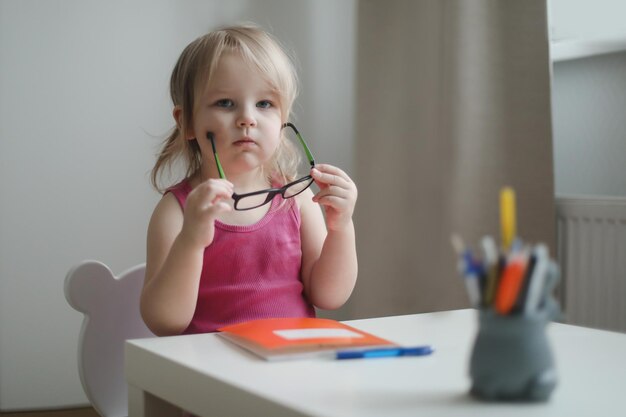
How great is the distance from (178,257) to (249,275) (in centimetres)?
19

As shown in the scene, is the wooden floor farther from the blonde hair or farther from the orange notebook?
the orange notebook

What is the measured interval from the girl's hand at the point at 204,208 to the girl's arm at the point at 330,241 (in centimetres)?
15

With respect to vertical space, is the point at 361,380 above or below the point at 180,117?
below

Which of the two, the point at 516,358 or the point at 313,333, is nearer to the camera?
the point at 516,358

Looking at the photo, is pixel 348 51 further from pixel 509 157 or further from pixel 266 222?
pixel 266 222

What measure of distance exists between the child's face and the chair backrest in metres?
0.25

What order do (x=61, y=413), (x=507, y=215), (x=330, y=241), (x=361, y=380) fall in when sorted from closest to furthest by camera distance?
(x=507, y=215), (x=361, y=380), (x=330, y=241), (x=61, y=413)

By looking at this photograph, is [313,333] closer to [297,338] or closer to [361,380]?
[297,338]

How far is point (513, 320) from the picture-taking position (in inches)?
23.7

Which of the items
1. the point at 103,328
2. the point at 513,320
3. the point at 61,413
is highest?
the point at 513,320

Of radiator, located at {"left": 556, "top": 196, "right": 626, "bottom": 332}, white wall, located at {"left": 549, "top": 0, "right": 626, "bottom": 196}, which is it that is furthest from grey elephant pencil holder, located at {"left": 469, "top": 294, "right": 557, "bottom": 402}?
white wall, located at {"left": 549, "top": 0, "right": 626, "bottom": 196}

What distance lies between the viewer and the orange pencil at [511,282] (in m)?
0.59

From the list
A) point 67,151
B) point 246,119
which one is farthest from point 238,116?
point 67,151

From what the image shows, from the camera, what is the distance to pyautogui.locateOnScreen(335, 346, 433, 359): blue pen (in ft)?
2.55
